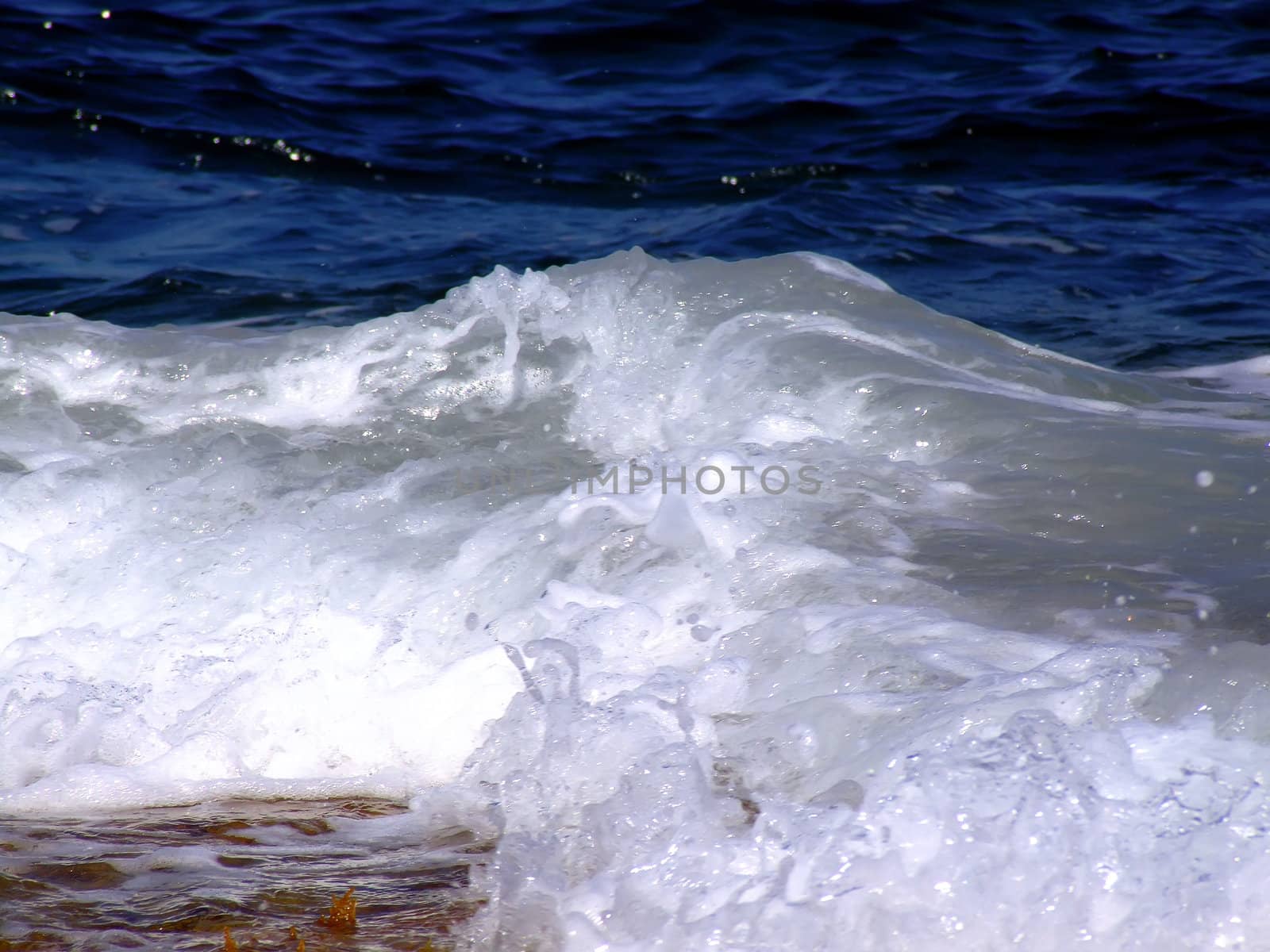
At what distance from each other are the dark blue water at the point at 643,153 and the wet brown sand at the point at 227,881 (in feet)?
11.5

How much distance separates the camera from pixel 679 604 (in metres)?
2.45

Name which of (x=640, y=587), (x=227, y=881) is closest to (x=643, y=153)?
(x=640, y=587)

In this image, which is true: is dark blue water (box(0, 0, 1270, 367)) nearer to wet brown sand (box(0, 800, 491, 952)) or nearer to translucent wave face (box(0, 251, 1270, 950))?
translucent wave face (box(0, 251, 1270, 950))

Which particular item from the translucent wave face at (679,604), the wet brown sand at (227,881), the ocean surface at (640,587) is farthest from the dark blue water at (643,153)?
the wet brown sand at (227,881)

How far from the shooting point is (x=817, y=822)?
5.71 feet

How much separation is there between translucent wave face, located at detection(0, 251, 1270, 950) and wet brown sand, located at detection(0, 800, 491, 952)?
0.08 metres

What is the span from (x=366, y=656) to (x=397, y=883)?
0.71 meters

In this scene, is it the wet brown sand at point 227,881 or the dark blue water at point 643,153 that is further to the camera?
the dark blue water at point 643,153

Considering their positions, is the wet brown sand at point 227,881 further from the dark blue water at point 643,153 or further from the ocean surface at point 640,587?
the dark blue water at point 643,153

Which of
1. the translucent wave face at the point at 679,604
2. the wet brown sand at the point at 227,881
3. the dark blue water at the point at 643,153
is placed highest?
the dark blue water at the point at 643,153

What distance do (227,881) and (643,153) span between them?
6.00 meters

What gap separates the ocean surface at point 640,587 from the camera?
1690mm

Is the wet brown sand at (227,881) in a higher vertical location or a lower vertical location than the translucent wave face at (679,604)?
lower

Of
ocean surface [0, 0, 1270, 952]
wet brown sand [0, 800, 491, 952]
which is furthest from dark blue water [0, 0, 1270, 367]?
wet brown sand [0, 800, 491, 952]
